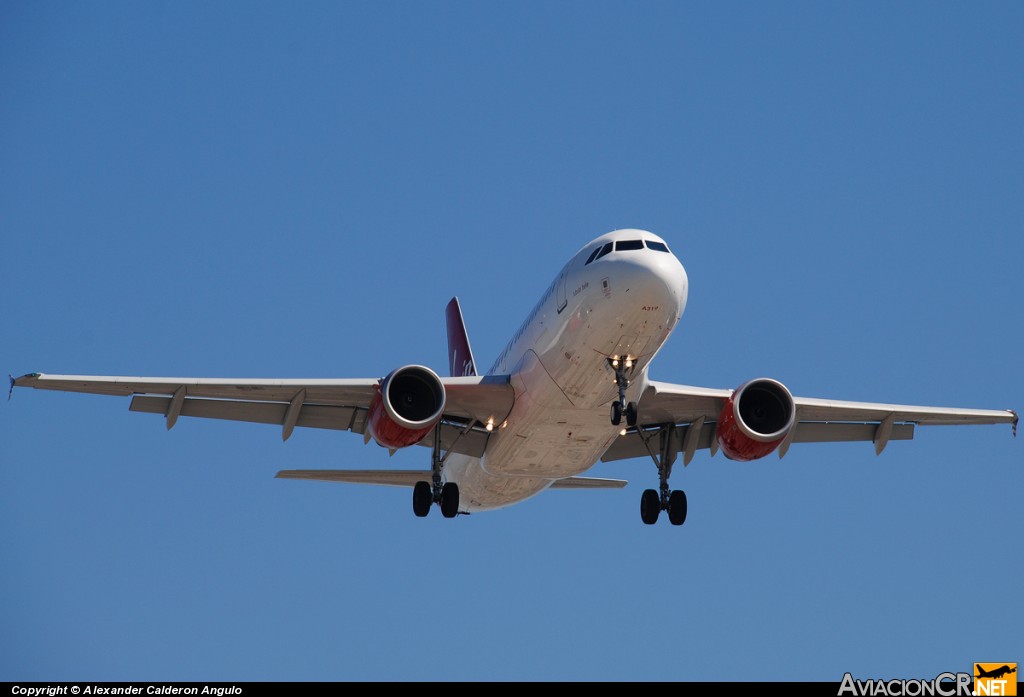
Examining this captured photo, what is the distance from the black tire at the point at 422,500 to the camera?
34031 millimetres

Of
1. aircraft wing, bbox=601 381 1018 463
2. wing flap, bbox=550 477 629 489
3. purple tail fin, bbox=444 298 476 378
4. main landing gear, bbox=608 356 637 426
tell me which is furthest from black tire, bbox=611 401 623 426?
purple tail fin, bbox=444 298 476 378

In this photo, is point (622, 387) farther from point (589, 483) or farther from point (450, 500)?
point (589, 483)

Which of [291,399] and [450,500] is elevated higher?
[291,399]

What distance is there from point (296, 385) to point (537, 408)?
5.43 meters

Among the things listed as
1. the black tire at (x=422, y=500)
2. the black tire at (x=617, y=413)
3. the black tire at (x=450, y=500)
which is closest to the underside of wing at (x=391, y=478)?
the black tire at (x=422, y=500)

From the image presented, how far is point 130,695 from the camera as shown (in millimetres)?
26797

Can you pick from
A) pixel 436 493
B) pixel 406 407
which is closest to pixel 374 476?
pixel 436 493

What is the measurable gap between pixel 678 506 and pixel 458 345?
12.3 metres

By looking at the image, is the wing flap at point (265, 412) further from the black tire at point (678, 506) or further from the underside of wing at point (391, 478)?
the black tire at point (678, 506)

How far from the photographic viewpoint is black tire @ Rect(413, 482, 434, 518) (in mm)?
34031

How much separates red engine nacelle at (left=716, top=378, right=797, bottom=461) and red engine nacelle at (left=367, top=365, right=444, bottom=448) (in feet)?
21.5

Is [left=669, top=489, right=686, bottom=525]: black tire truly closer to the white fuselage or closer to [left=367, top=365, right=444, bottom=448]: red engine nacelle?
the white fuselage

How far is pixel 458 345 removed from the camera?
44906mm

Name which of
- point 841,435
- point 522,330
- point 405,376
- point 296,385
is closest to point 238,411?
point 296,385
